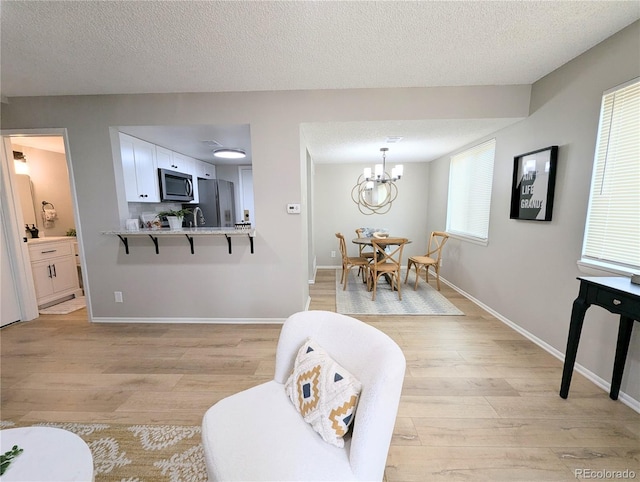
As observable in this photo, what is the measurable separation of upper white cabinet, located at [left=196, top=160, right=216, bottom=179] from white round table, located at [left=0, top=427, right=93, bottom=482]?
423cm

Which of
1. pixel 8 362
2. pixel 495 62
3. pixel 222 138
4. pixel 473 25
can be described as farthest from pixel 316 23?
pixel 8 362

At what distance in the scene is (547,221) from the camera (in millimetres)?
2279

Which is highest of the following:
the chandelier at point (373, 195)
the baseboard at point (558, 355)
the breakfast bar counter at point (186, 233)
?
the chandelier at point (373, 195)

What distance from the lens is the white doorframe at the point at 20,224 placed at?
2.66 meters

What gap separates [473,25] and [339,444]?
2480 millimetres

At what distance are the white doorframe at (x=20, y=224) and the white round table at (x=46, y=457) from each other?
91.3 inches

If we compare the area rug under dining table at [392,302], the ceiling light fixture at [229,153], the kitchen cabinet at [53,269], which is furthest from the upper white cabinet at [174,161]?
the area rug under dining table at [392,302]

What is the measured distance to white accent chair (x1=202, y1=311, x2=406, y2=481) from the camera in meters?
0.88

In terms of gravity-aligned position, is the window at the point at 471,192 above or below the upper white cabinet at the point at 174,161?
A: below

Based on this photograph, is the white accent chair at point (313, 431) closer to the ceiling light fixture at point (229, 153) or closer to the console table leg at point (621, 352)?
the console table leg at point (621, 352)

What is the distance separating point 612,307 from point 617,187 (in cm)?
90

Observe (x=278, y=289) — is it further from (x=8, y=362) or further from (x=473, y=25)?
(x=473, y=25)

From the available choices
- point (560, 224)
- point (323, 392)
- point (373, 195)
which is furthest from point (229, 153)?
point (560, 224)

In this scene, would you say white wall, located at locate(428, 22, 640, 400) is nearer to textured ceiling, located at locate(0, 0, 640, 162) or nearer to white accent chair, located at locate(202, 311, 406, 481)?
textured ceiling, located at locate(0, 0, 640, 162)
